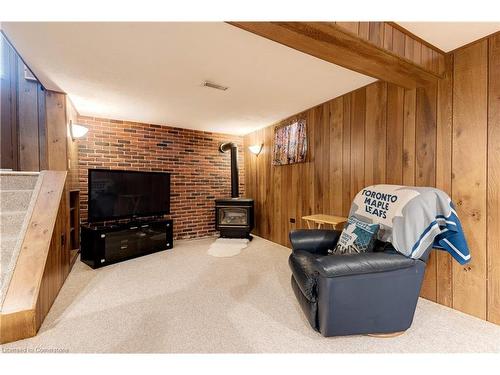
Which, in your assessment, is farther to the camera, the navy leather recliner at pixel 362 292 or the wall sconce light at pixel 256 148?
the wall sconce light at pixel 256 148

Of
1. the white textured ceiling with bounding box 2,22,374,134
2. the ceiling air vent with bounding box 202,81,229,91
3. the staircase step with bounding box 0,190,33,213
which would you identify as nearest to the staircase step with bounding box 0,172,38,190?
the staircase step with bounding box 0,190,33,213

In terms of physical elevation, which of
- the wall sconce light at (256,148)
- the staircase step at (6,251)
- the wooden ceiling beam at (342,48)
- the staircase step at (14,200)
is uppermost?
the wooden ceiling beam at (342,48)

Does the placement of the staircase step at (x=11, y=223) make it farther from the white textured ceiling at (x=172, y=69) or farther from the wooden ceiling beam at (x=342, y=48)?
the wooden ceiling beam at (x=342, y=48)

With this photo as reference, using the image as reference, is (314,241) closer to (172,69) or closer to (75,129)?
(172,69)

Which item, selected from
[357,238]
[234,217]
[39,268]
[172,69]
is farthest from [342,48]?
[234,217]

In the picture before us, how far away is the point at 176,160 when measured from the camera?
4457 mm

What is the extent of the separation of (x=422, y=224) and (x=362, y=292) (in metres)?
0.65

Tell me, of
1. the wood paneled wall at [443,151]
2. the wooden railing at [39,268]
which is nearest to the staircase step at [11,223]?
the wooden railing at [39,268]

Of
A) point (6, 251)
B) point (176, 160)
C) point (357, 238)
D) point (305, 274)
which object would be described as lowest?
point (305, 274)

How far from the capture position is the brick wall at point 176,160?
3.79 metres

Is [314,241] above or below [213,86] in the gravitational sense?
below

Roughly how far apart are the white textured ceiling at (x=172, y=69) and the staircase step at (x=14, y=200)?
1.22 meters

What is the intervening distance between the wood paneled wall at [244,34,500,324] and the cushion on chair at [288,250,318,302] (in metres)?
1.29
